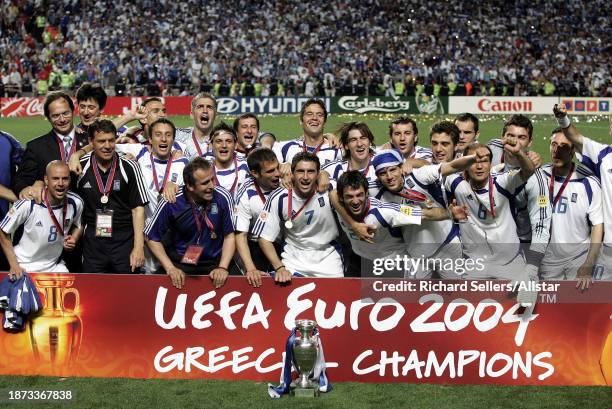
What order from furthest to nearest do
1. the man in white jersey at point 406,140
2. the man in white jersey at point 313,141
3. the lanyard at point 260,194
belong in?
1. the man in white jersey at point 313,141
2. the man in white jersey at point 406,140
3. the lanyard at point 260,194

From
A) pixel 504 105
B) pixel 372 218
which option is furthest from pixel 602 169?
pixel 504 105

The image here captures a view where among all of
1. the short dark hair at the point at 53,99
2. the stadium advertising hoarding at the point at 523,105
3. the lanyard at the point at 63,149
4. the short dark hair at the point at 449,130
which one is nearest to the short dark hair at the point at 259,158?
the short dark hair at the point at 449,130

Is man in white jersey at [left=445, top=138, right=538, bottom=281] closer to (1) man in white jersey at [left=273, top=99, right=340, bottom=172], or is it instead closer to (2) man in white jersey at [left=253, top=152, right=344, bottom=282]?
(2) man in white jersey at [left=253, top=152, right=344, bottom=282]

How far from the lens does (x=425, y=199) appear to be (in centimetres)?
675

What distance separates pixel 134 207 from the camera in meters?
7.14

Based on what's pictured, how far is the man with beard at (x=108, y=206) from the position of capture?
7094 mm

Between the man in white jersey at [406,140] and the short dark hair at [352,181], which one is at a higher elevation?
the man in white jersey at [406,140]

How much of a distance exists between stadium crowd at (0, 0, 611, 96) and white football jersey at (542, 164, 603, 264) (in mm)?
26820

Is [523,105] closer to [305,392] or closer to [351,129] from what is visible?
[351,129]

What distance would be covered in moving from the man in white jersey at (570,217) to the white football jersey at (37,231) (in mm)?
4109

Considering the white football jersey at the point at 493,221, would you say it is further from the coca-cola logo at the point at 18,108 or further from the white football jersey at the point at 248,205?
the coca-cola logo at the point at 18,108

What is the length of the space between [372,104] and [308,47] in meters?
9.00

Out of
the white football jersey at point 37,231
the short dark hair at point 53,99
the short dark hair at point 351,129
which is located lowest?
the white football jersey at point 37,231

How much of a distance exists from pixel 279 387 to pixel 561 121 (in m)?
3.20
